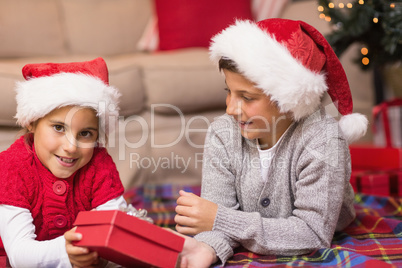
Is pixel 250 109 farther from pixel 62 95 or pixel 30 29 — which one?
pixel 30 29

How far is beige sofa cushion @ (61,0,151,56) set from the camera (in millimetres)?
2227

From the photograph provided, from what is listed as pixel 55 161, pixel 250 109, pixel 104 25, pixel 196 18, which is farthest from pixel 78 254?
pixel 104 25

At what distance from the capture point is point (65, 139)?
1.00 meters

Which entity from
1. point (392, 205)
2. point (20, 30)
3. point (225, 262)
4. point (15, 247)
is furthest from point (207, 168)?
point (20, 30)

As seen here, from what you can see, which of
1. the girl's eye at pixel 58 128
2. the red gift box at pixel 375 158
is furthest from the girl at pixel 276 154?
the red gift box at pixel 375 158

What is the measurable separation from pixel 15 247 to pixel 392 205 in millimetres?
1079

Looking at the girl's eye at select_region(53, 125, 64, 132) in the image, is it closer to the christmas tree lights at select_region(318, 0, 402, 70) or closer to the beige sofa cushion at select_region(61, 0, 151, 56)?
the christmas tree lights at select_region(318, 0, 402, 70)

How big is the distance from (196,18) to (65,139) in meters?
1.28

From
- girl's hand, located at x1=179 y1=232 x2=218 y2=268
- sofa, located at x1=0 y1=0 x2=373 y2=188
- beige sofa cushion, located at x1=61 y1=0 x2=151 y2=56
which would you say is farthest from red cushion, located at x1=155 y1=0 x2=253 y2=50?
girl's hand, located at x1=179 y1=232 x2=218 y2=268

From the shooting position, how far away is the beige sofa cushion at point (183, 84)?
1.78 m

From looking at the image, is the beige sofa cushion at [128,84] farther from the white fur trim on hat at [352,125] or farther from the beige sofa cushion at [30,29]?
the white fur trim on hat at [352,125]

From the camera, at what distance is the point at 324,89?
104 centimetres

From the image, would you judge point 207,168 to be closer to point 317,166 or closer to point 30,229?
point 317,166

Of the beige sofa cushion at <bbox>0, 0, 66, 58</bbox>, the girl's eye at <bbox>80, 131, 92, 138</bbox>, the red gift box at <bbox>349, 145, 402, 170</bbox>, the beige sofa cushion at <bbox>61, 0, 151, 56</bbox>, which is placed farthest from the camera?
the beige sofa cushion at <bbox>61, 0, 151, 56</bbox>
